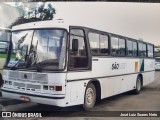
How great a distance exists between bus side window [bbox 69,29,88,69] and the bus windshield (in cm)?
24

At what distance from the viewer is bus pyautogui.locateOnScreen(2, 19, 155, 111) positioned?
731 cm

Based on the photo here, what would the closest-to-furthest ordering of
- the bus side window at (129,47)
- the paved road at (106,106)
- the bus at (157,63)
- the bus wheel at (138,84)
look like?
1. the paved road at (106,106)
2. the bus side window at (129,47)
3. the bus wheel at (138,84)
4. the bus at (157,63)

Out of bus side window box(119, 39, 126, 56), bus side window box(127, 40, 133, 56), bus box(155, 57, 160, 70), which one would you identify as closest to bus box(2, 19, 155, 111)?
bus side window box(119, 39, 126, 56)

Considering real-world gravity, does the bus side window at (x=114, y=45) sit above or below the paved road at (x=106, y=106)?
above

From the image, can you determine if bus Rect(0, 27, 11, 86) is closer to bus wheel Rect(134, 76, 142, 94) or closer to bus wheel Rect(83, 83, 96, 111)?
bus wheel Rect(83, 83, 96, 111)

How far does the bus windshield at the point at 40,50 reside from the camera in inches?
291

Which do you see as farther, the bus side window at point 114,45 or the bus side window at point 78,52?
the bus side window at point 114,45

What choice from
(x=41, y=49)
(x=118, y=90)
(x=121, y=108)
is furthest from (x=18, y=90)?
(x=118, y=90)

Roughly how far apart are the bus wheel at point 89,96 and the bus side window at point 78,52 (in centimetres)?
68

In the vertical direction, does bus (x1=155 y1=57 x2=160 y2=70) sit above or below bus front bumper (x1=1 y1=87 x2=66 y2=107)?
above

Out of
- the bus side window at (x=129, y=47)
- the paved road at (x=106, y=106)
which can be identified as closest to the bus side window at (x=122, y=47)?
the bus side window at (x=129, y=47)

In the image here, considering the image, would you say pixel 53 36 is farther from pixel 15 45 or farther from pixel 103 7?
pixel 103 7

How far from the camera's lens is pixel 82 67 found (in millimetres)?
8047

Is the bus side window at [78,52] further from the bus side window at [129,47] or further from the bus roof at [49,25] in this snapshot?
the bus side window at [129,47]
